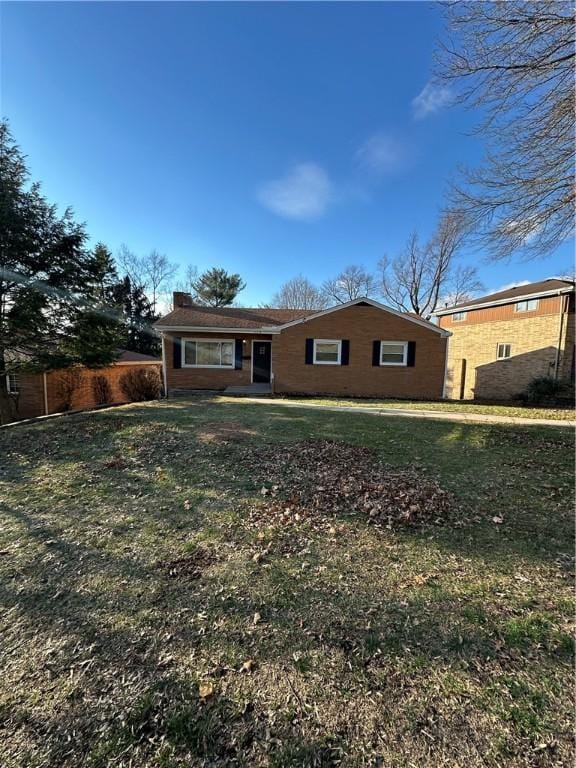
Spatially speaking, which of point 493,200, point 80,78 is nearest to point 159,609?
point 493,200

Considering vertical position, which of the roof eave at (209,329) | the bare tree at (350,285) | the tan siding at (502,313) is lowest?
the roof eave at (209,329)

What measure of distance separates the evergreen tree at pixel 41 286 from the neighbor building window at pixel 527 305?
1918cm

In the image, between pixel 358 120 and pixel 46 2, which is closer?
pixel 46 2

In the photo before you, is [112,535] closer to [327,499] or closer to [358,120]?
[327,499]

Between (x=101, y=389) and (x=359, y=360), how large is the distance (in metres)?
12.9

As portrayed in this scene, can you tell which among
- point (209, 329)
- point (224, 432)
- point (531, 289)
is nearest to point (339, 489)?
point (224, 432)

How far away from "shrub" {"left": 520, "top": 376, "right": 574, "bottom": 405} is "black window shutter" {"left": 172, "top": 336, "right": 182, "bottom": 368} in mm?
16091

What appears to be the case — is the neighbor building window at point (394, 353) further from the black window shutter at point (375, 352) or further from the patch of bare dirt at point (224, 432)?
the patch of bare dirt at point (224, 432)

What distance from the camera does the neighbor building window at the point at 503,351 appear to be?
1839 centimetres

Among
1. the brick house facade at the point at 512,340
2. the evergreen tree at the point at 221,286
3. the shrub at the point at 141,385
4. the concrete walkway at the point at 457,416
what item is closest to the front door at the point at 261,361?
the shrub at the point at 141,385

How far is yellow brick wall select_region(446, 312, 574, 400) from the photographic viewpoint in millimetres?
16188

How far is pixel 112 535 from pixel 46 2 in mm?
9652

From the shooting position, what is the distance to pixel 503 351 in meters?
18.7

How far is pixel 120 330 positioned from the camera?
479 inches
